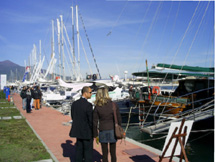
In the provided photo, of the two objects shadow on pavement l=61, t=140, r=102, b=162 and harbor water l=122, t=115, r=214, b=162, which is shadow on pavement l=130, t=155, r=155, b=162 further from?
harbor water l=122, t=115, r=214, b=162

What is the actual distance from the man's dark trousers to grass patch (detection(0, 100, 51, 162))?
5.01 feet

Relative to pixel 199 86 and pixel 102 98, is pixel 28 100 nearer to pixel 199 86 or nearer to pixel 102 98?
pixel 199 86

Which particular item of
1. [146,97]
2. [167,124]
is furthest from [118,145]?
[146,97]

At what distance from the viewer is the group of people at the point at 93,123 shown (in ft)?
14.6

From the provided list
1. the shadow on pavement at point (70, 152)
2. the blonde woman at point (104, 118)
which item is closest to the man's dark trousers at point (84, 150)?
the blonde woman at point (104, 118)

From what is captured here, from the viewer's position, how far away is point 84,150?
15.3ft

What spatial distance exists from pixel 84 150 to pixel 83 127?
53 cm

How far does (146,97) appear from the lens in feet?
47.9

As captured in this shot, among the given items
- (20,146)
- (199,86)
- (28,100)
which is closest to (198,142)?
(199,86)

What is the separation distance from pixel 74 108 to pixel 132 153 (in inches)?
101

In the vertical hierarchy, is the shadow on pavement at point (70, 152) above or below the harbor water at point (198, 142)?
above

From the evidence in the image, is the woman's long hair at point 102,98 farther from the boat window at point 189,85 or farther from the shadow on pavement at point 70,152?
the boat window at point 189,85

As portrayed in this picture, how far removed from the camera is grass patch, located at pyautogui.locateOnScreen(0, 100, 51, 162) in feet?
19.3

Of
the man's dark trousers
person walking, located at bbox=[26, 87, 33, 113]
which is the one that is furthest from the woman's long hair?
person walking, located at bbox=[26, 87, 33, 113]
